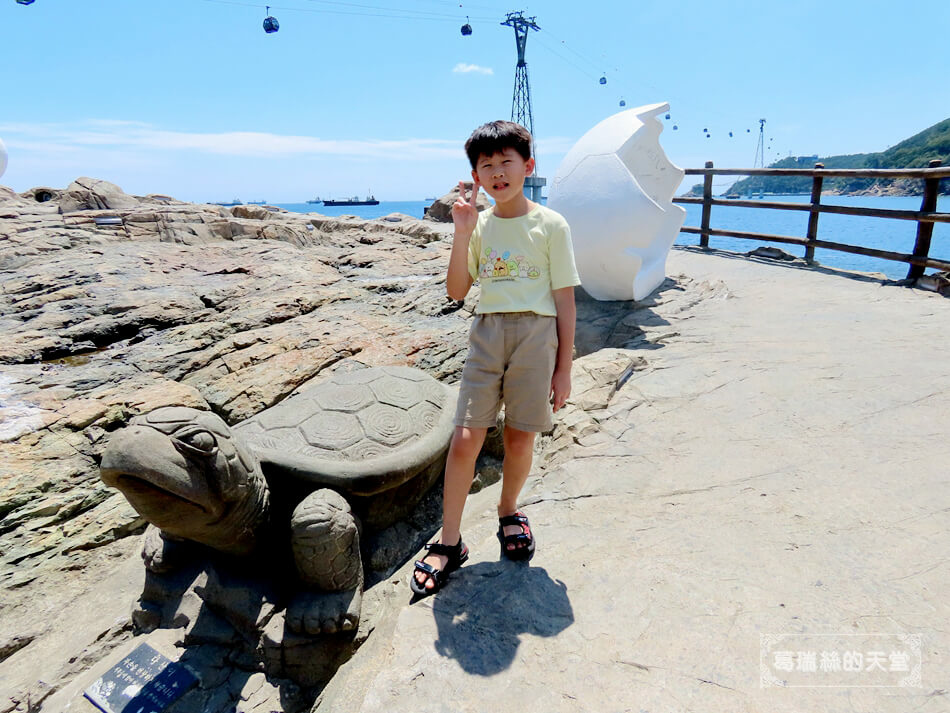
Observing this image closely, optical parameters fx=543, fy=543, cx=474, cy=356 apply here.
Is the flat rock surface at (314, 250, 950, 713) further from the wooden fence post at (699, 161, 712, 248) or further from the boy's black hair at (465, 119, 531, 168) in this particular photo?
the wooden fence post at (699, 161, 712, 248)

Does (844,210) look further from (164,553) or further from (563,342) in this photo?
(164,553)

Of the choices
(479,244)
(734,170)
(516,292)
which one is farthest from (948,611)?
(734,170)

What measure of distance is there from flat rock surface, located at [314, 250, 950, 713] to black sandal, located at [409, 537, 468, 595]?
46mm

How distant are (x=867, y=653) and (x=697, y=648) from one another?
0.44 m

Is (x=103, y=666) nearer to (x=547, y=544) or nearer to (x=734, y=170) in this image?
(x=547, y=544)

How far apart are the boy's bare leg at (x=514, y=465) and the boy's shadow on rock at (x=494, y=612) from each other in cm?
15

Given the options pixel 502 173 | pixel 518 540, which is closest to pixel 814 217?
pixel 502 173

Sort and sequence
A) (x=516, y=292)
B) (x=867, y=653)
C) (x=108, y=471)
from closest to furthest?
(x=867, y=653) → (x=108, y=471) → (x=516, y=292)

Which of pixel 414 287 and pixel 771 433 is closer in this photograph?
pixel 771 433

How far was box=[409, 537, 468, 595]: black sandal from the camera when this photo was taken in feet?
6.49

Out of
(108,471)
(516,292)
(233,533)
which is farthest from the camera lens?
(233,533)

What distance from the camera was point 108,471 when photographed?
1.75 m

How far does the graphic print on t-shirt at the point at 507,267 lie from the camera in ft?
6.44

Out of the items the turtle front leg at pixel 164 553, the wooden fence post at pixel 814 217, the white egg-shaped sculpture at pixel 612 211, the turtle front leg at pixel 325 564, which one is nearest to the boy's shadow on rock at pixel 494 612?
the turtle front leg at pixel 325 564
